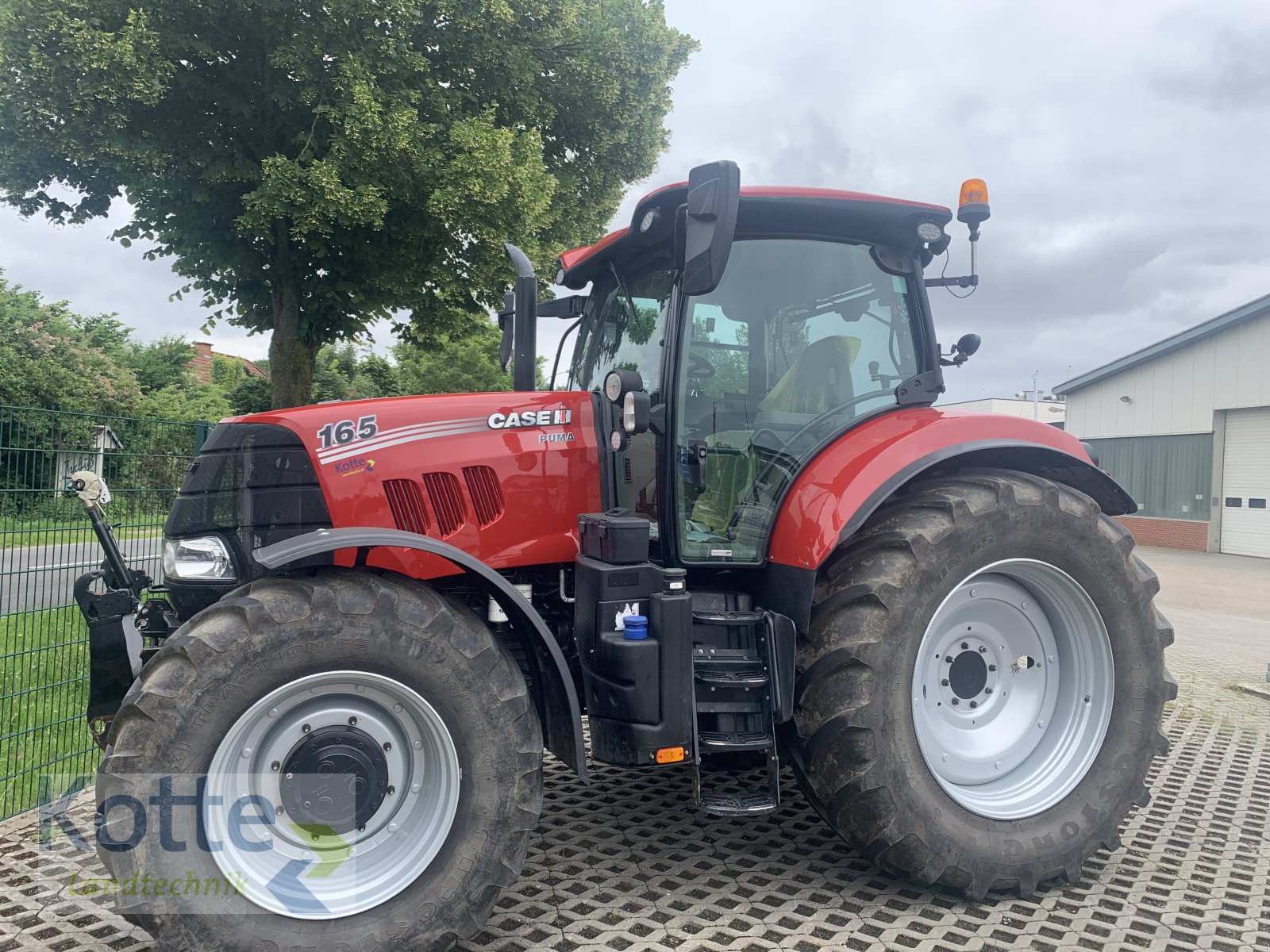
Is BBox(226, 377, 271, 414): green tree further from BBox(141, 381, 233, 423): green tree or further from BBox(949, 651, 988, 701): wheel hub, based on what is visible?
BBox(949, 651, 988, 701): wheel hub

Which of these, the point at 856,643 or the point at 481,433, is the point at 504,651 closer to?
the point at 481,433

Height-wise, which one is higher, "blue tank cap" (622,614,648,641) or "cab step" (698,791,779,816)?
"blue tank cap" (622,614,648,641)

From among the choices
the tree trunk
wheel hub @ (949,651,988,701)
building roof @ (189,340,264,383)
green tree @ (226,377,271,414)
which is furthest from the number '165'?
building roof @ (189,340,264,383)

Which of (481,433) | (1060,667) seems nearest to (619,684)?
(481,433)

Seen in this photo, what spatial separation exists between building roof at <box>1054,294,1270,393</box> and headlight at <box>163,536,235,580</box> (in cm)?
1873

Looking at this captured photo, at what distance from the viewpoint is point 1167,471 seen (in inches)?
729

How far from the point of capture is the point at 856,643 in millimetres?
2957

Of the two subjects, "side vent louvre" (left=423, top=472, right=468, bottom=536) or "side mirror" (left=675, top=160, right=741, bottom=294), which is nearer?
"side mirror" (left=675, top=160, right=741, bottom=294)

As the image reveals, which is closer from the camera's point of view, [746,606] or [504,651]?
[504,651]

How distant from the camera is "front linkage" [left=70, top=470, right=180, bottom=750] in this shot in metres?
3.07

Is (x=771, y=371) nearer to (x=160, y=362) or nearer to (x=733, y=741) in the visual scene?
(x=733, y=741)

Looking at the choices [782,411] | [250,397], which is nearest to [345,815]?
[782,411]

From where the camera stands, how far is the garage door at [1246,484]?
647 inches

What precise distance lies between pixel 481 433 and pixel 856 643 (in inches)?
59.8
